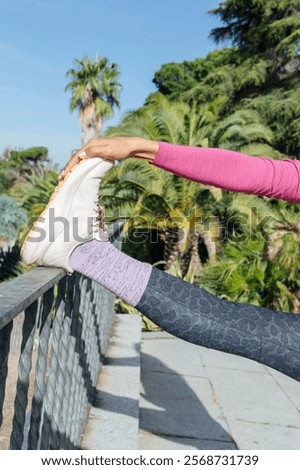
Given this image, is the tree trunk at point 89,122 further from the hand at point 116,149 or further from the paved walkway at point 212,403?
the hand at point 116,149

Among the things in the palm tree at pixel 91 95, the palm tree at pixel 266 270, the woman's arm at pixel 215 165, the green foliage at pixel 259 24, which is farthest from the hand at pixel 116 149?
the palm tree at pixel 91 95

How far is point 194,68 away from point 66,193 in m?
41.0

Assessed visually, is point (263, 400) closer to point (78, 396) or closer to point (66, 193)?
point (78, 396)

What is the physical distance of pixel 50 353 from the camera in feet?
6.26

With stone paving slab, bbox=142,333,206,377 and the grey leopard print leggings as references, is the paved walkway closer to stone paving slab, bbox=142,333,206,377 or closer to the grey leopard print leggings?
stone paving slab, bbox=142,333,206,377

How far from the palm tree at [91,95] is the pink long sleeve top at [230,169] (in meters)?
31.8

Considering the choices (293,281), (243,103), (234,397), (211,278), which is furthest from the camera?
(243,103)

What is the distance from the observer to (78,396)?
2459 mm

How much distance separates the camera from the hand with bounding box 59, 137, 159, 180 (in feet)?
5.06

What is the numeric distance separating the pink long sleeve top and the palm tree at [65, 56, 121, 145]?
3182cm

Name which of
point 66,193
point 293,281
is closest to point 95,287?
Result: point 66,193

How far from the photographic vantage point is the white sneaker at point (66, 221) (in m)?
1.57

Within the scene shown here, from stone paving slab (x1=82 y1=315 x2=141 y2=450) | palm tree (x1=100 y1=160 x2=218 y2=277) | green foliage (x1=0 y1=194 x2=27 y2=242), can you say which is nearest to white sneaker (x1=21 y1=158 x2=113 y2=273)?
stone paving slab (x1=82 y1=315 x2=141 y2=450)

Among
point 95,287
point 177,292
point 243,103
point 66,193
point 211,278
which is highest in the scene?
point 243,103
